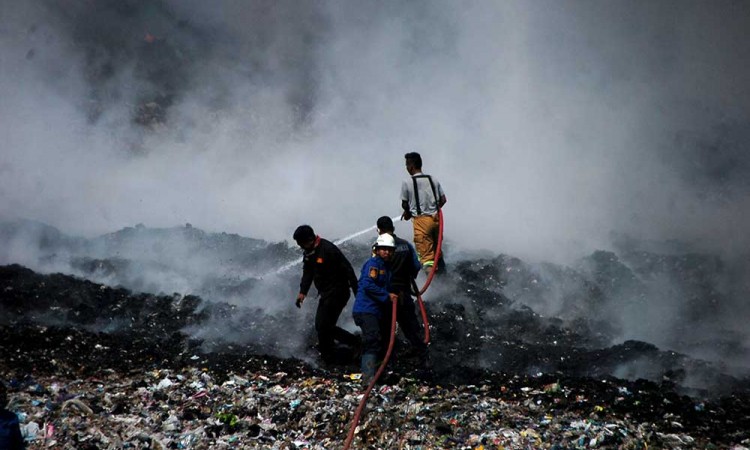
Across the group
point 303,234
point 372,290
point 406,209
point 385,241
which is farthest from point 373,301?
point 406,209

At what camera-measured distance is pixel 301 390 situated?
20.3ft

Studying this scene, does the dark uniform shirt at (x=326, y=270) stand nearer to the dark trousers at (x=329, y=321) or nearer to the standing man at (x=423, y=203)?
the dark trousers at (x=329, y=321)

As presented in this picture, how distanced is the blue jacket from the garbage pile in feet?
2.23

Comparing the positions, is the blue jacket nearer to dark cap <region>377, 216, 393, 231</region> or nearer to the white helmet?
the white helmet

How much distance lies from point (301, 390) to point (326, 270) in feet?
4.01

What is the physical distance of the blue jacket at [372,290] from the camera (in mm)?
6320

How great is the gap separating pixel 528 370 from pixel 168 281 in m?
5.56

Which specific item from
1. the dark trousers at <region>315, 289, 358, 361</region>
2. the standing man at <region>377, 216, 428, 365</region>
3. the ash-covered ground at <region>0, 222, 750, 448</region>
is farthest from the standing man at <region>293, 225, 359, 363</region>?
the ash-covered ground at <region>0, 222, 750, 448</region>

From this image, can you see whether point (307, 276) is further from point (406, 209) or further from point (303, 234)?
point (406, 209)

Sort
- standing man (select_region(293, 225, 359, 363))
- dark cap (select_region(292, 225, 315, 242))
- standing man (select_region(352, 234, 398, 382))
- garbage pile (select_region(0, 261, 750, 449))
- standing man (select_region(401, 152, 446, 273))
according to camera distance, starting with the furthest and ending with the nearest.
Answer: standing man (select_region(401, 152, 446, 273)), standing man (select_region(293, 225, 359, 363)), dark cap (select_region(292, 225, 315, 242)), standing man (select_region(352, 234, 398, 382)), garbage pile (select_region(0, 261, 750, 449))

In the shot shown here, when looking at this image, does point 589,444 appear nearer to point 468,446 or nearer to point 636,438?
point 636,438

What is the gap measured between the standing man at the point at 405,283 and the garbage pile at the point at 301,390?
0.26 meters

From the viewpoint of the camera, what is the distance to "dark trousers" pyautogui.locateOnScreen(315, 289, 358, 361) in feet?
22.1

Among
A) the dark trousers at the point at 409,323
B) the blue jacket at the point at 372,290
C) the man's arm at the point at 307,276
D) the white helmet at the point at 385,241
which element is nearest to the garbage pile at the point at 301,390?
the dark trousers at the point at 409,323
